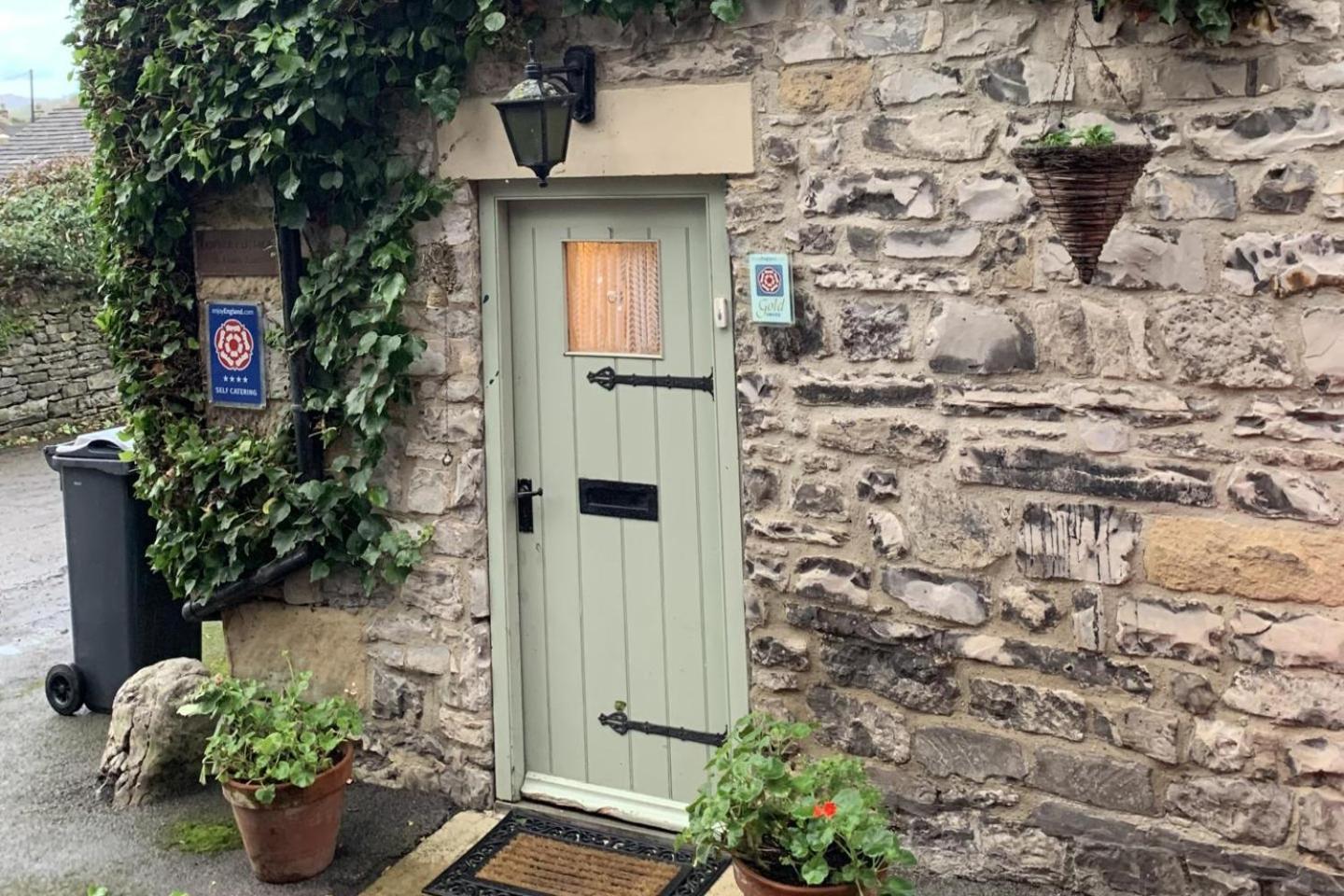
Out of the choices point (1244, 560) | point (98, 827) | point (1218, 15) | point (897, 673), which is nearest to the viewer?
point (1218, 15)

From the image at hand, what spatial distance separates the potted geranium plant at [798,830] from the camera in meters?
3.53

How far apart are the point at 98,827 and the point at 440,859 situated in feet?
4.32

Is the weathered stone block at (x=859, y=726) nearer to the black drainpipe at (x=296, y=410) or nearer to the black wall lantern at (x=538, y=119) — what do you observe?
the black wall lantern at (x=538, y=119)

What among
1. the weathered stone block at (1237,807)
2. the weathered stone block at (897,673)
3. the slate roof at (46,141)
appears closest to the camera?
the weathered stone block at (1237,807)

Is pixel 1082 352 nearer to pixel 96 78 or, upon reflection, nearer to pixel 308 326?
pixel 308 326

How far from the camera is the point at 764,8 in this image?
415 cm

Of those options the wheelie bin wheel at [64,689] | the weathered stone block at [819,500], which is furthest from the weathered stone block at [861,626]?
the wheelie bin wheel at [64,689]

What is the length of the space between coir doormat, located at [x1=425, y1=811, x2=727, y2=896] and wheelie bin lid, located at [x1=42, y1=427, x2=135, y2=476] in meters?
2.23

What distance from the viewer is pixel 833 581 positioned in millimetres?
4285

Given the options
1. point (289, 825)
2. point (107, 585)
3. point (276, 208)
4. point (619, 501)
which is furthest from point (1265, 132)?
point (107, 585)

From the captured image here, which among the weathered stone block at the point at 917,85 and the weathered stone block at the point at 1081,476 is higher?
the weathered stone block at the point at 917,85

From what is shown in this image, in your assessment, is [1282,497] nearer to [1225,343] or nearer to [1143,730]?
[1225,343]

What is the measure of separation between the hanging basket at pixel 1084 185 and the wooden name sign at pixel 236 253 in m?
2.90

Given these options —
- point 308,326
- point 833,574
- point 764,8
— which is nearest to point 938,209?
point 764,8
